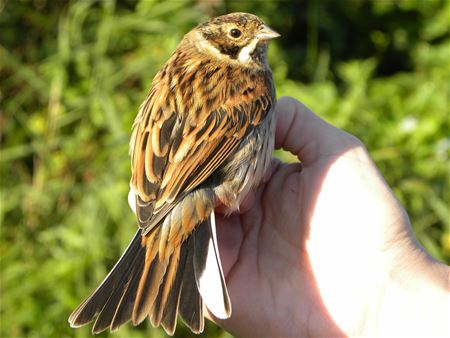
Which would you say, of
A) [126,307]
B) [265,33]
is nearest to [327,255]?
[126,307]

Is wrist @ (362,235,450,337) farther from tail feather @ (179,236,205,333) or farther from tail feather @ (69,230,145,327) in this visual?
tail feather @ (69,230,145,327)

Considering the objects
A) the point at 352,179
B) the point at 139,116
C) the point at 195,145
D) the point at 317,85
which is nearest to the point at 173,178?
the point at 195,145

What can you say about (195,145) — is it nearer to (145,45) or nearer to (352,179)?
(352,179)

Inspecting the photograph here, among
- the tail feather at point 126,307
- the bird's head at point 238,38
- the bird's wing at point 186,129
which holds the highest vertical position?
the bird's head at point 238,38

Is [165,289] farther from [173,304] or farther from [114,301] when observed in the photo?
[114,301]

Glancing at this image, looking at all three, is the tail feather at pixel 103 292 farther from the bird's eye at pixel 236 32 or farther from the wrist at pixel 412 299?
the bird's eye at pixel 236 32

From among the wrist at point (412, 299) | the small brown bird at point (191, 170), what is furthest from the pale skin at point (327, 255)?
the small brown bird at point (191, 170)

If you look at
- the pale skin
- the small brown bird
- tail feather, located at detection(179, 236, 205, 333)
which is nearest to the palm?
the pale skin
